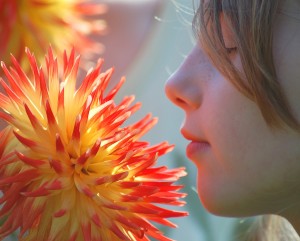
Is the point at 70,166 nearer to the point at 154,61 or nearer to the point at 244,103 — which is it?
the point at 244,103

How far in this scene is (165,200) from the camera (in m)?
0.56

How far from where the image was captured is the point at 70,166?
55 cm

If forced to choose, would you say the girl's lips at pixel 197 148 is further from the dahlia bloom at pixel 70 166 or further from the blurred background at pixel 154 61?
the blurred background at pixel 154 61

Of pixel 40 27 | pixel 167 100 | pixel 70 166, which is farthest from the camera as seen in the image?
pixel 167 100

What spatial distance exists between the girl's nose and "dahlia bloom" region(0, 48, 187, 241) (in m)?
0.08

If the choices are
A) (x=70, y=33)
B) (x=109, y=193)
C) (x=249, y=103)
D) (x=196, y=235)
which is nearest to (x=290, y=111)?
(x=249, y=103)

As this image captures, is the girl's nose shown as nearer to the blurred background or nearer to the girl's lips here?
the girl's lips

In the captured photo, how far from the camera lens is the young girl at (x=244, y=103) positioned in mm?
588

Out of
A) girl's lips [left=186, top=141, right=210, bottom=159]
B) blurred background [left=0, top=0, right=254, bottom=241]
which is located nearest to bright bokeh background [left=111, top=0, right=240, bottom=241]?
blurred background [left=0, top=0, right=254, bottom=241]

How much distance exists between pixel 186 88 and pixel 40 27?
0.74ft

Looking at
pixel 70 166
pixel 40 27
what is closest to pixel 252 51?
pixel 70 166

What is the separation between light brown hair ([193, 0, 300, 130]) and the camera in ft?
1.92

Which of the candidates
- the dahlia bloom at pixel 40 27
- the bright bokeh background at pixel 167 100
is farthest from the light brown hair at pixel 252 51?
the bright bokeh background at pixel 167 100

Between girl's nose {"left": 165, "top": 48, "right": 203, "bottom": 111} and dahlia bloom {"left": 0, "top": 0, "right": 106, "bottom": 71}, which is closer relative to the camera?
girl's nose {"left": 165, "top": 48, "right": 203, "bottom": 111}
